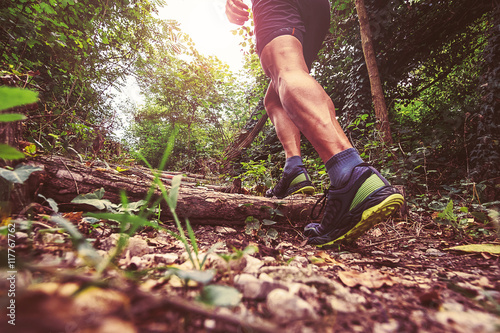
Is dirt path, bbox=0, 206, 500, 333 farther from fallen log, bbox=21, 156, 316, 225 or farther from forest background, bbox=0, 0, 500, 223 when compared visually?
forest background, bbox=0, 0, 500, 223

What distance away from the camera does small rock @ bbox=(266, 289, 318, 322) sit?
40cm

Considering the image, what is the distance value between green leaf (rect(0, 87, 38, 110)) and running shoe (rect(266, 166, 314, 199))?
1620 mm

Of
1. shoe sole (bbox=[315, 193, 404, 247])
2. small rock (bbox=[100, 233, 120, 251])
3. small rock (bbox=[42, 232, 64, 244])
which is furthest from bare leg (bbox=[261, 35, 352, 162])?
small rock (bbox=[42, 232, 64, 244])

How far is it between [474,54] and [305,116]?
5.04 metres

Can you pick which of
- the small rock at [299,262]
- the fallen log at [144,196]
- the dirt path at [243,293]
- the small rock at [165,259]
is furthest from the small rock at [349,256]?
the small rock at [165,259]

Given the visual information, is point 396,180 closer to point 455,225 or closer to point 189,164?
point 455,225

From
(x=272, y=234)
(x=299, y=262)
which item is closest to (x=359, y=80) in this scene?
(x=272, y=234)

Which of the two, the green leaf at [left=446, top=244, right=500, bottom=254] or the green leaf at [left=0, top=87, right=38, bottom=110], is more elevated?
the green leaf at [left=0, top=87, right=38, bottom=110]

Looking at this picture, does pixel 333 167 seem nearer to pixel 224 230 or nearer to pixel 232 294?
pixel 224 230

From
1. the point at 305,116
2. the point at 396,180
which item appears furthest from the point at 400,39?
the point at 305,116

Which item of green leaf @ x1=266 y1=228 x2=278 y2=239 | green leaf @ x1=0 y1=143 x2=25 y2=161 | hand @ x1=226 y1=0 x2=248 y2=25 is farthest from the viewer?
hand @ x1=226 y1=0 x2=248 y2=25

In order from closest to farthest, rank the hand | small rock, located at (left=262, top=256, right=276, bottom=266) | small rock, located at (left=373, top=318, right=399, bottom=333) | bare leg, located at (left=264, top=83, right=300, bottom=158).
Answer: small rock, located at (left=373, top=318, right=399, bottom=333)
small rock, located at (left=262, top=256, right=276, bottom=266)
bare leg, located at (left=264, top=83, right=300, bottom=158)
the hand

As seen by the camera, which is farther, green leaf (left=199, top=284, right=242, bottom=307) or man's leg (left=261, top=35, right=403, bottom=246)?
man's leg (left=261, top=35, right=403, bottom=246)

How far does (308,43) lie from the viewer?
1.95 meters
